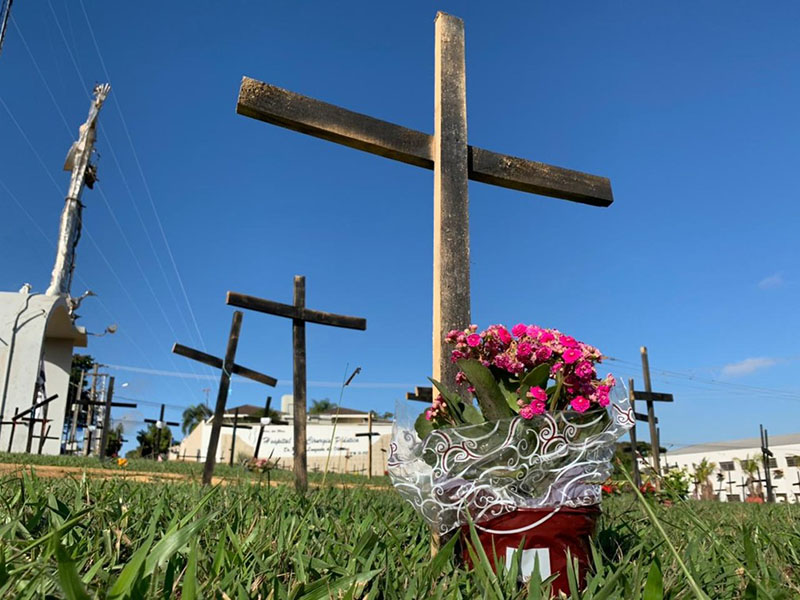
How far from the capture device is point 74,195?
85.5ft

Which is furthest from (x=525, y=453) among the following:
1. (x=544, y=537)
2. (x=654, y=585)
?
(x=654, y=585)

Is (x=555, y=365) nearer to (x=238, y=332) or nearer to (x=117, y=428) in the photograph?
(x=238, y=332)

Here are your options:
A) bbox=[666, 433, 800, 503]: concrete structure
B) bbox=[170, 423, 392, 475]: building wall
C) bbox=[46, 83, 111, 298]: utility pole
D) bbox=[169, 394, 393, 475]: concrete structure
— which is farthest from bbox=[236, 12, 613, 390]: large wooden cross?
bbox=[666, 433, 800, 503]: concrete structure

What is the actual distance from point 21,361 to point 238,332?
48.0 ft

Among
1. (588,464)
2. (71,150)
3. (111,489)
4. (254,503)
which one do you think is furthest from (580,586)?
(71,150)

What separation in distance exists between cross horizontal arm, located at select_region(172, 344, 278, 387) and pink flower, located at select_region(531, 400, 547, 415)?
752 centimetres

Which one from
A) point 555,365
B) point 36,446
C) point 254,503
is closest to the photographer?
point 555,365

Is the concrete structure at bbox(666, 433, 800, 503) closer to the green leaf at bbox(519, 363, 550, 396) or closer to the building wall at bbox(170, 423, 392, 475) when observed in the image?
the building wall at bbox(170, 423, 392, 475)

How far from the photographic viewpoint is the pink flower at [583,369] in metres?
2.06

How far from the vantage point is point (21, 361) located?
64.1 feet

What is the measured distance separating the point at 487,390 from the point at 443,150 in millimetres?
1457

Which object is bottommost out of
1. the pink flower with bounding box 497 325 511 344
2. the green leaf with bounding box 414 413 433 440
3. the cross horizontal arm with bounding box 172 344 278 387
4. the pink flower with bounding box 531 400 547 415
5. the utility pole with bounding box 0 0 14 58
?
the green leaf with bounding box 414 413 433 440

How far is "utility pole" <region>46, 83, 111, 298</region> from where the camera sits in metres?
25.0

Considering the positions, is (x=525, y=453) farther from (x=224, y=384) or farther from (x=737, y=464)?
(x=737, y=464)
